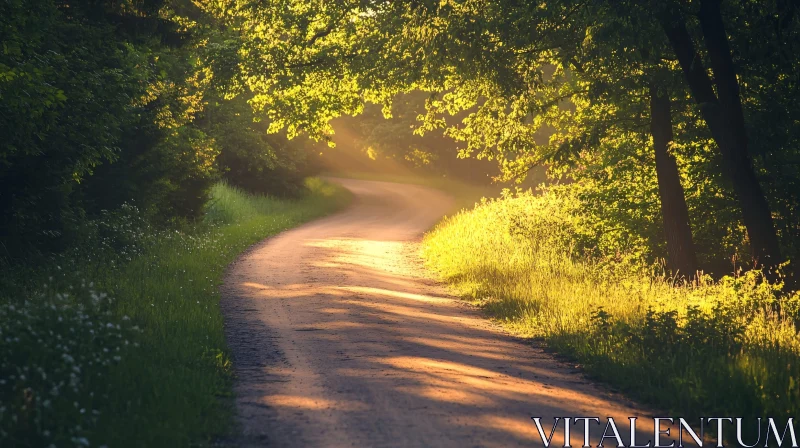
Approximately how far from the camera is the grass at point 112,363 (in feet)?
19.7

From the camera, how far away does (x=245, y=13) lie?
18953 millimetres

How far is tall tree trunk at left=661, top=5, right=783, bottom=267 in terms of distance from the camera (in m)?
12.9

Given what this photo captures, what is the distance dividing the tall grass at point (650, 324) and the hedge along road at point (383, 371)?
501mm

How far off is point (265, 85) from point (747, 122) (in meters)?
10.8

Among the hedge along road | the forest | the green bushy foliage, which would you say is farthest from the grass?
the green bushy foliage

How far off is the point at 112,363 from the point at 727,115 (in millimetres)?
10415

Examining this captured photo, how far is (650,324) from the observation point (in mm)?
9633

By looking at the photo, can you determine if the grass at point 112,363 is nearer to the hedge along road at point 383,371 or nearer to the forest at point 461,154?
the forest at point 461,154

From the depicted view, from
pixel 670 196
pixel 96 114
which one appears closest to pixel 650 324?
pixel 670 196

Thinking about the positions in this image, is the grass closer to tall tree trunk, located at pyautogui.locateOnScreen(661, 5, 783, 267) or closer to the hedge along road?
the hedge along road

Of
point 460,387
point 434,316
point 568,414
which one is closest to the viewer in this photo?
point 568,414

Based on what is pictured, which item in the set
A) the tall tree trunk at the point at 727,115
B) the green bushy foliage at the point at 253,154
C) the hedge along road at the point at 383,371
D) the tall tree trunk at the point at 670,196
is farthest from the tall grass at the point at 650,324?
the green bushy foliage at the point at 253,154

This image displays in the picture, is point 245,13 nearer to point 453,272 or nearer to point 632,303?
point 453,272

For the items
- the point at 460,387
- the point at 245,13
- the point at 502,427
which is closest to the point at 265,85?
the point at 245,13
